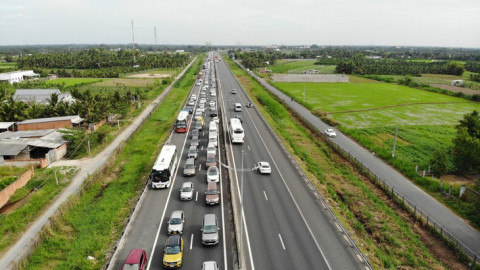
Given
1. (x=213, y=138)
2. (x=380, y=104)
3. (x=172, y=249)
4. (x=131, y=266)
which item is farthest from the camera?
(x=380, y=104)

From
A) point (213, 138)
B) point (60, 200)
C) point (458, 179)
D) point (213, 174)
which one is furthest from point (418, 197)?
point (60, 200)

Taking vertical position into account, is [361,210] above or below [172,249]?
below

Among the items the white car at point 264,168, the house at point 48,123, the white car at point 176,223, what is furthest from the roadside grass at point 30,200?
the white car at point 264,168

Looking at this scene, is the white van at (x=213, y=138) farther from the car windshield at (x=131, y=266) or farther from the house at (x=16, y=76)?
the house at (x=16, y=76)

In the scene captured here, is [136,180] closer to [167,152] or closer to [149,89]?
[167,152]

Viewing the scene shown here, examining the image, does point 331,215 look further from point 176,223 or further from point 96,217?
point 96,217
